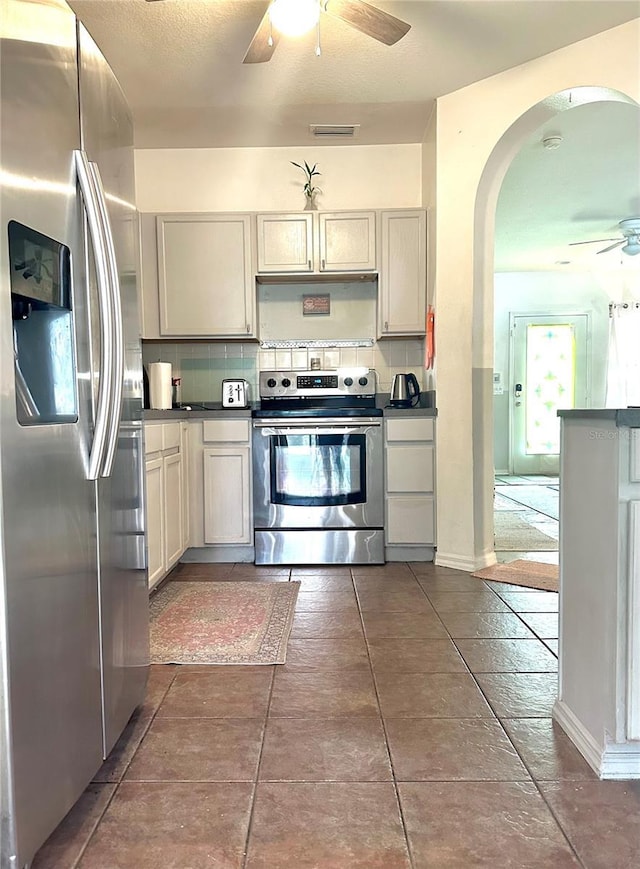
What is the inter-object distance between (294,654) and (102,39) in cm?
278

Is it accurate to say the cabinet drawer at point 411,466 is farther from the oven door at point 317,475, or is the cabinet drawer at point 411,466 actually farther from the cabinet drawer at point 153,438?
the cabinet drawer at point 153,438

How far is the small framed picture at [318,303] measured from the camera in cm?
372

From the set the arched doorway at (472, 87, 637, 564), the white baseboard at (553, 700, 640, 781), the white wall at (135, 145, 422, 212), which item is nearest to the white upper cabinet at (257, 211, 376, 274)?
the white wall at (135, 145, 422, 212)

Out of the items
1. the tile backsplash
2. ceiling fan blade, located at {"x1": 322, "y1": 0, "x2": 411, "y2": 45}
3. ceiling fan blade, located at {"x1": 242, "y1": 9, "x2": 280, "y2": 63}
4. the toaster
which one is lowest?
the toaster

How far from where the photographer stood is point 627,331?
693 cm

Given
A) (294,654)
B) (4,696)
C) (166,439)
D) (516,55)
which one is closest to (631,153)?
(516,55)

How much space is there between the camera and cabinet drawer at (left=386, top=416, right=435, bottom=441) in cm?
316

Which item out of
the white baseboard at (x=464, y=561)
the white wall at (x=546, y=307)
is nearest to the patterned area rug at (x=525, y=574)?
the white baseboard at (x=464, y=561)

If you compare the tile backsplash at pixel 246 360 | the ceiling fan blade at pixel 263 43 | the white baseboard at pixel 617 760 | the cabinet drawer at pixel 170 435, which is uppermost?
the ceiling fan blade at pixel 263 43

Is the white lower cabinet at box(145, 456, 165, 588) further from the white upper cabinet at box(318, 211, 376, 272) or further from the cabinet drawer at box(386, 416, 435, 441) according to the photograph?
the white upper cabinet at box(318, 211, 376, 272)

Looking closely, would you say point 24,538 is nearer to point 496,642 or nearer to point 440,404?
point 496,642

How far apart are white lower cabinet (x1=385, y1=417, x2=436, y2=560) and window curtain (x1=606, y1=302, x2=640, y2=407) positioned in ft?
16.0

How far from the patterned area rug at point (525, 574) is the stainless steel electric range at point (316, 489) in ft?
2.05

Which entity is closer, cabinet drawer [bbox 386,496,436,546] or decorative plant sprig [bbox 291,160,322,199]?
cabinet drawer [bbox 386,496,436,546]
